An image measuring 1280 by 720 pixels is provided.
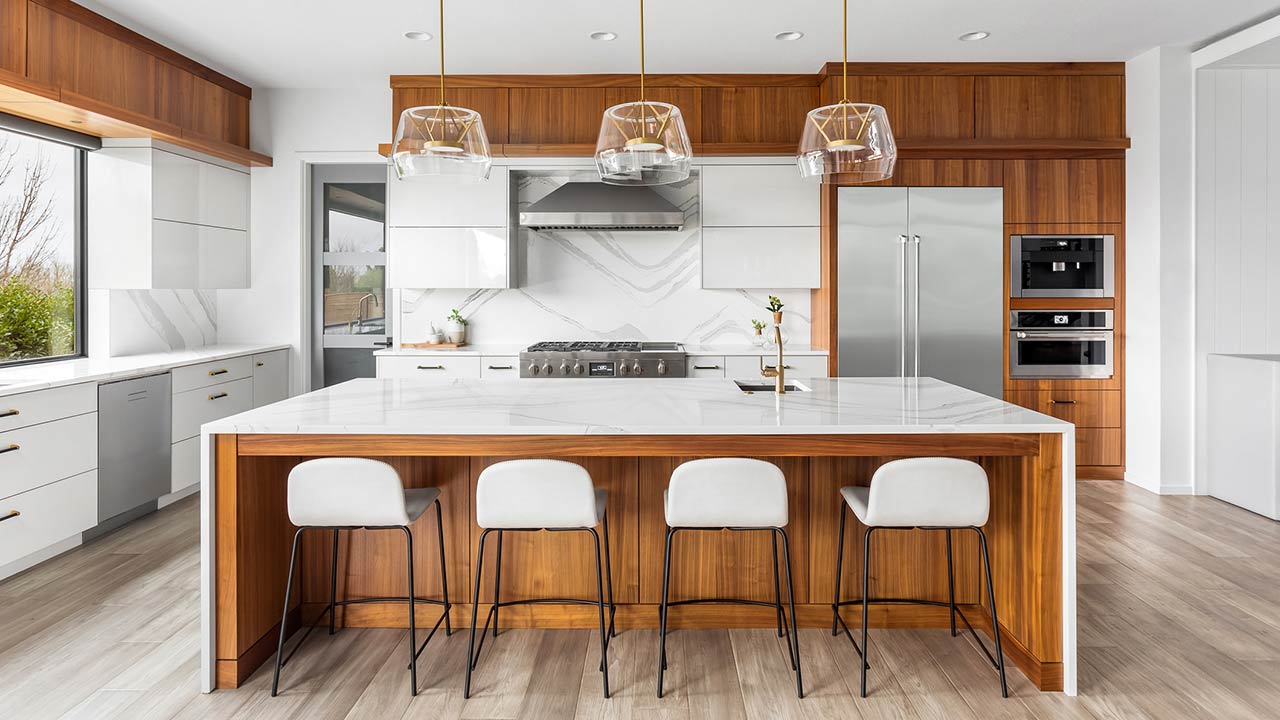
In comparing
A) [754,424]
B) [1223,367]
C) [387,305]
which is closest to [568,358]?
[387,305]

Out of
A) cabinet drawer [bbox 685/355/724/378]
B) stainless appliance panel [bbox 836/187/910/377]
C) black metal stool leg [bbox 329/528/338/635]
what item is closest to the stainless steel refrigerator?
stainless appliance panel [bbox 836/187/910/377]

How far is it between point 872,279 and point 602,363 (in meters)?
1.85

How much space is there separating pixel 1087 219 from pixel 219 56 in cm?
565

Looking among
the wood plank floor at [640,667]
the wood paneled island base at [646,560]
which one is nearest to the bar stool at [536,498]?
the wood plank floor at [640,667]

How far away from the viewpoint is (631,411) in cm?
252

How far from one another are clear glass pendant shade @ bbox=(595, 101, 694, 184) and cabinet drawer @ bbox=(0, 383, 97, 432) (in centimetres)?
271

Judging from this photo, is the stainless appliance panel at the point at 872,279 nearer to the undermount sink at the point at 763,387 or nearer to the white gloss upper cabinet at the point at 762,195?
the white gloss upper cabinet at the point at 762,195

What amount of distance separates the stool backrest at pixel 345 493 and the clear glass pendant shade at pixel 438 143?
1.02 meters

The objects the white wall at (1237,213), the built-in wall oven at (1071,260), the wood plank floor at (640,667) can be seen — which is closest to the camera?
the wood plank floor at (640,667)

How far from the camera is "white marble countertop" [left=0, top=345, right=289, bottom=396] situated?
334 centimetres

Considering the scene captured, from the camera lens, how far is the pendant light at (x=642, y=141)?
249 centimetres

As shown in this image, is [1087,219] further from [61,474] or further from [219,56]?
[61,474]

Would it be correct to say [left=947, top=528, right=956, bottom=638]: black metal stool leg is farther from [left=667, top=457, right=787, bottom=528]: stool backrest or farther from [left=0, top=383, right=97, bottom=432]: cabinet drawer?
[left=0, top=383, right=97, bottom=432]: cabinet drawer

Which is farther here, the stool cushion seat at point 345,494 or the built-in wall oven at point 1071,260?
the built-in wall oven at point 1071,260
